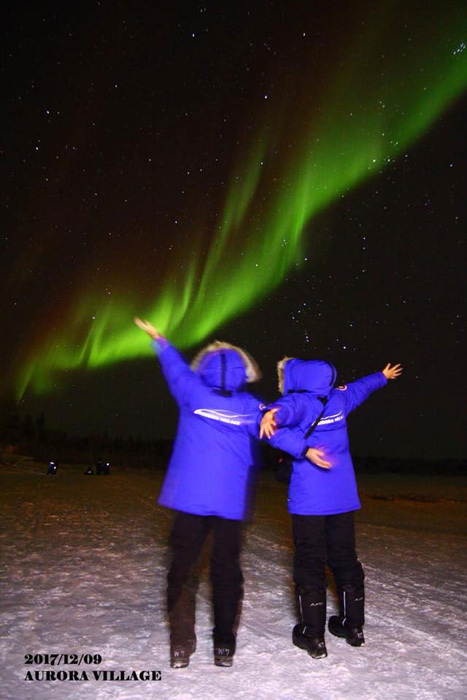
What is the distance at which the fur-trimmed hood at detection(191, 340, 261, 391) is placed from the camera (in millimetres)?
3348

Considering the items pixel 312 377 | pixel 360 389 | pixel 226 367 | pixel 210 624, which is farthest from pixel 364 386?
pixel 210 624

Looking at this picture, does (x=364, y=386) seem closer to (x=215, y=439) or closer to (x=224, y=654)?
(x=215, y=439)

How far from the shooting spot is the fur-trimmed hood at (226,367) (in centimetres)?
335

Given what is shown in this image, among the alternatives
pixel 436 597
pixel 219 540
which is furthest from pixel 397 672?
pixel 436 597

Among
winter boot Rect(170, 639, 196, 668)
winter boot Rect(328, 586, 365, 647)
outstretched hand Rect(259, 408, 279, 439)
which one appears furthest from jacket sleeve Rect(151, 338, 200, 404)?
winter boot Rect(328, 586, 365, 647)

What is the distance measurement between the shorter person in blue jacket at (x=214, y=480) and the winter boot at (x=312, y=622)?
41 centimetres

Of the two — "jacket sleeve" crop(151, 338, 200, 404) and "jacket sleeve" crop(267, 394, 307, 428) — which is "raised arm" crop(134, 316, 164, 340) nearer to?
"jacket sleeve" crop(151, 338, 200, 404)

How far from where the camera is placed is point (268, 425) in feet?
10.6

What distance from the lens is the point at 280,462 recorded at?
3.66 metres

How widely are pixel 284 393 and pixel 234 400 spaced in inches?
21.7

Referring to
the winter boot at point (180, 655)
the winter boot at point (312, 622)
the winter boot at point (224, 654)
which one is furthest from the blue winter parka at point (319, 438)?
the winter boot at point (180, 655)

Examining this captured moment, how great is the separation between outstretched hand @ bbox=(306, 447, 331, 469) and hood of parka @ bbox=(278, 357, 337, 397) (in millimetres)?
379

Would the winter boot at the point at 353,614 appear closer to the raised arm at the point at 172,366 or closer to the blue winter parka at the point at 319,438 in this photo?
the blue winter parka at the point at 319,438

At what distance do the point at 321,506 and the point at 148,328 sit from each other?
1.45 meters
